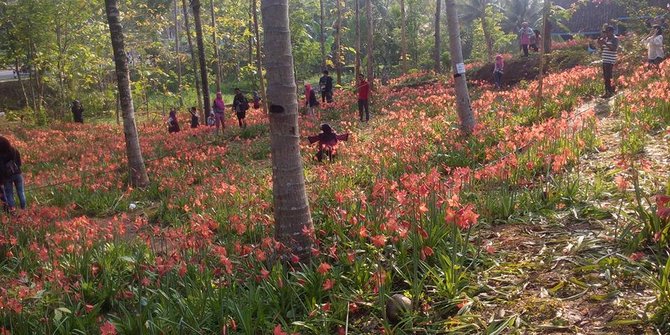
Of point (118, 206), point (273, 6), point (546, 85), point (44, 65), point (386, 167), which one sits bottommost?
point (118, 206)

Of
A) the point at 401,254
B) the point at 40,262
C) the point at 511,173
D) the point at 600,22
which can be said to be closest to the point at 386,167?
the point at 511,173

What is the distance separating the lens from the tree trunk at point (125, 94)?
8.88 m

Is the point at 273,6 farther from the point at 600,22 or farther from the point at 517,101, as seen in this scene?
the point at 600,22

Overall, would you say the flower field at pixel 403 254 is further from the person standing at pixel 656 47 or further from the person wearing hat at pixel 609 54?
the person standing at pixel 656 47

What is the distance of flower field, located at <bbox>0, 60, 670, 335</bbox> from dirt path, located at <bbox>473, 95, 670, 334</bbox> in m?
0.01

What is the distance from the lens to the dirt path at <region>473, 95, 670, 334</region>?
2.66 meters

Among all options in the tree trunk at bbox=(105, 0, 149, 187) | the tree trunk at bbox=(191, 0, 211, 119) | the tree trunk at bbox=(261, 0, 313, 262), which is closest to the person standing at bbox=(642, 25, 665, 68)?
the tree trunk at bbox=(261, 0, 313, 262)

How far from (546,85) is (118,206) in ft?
32.7

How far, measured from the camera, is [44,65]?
22594 mm

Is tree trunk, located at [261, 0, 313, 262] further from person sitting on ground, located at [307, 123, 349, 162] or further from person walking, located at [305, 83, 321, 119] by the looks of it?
person walking, located at [305, 83, 321, 119]

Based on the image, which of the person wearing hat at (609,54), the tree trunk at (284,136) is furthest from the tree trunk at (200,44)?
the tree trunk at (284,136)

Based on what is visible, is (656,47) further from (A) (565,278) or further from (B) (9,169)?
(B) (9,169)

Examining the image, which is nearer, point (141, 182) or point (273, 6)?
point (273, 6)

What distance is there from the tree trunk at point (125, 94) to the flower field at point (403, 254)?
88.2 inches
